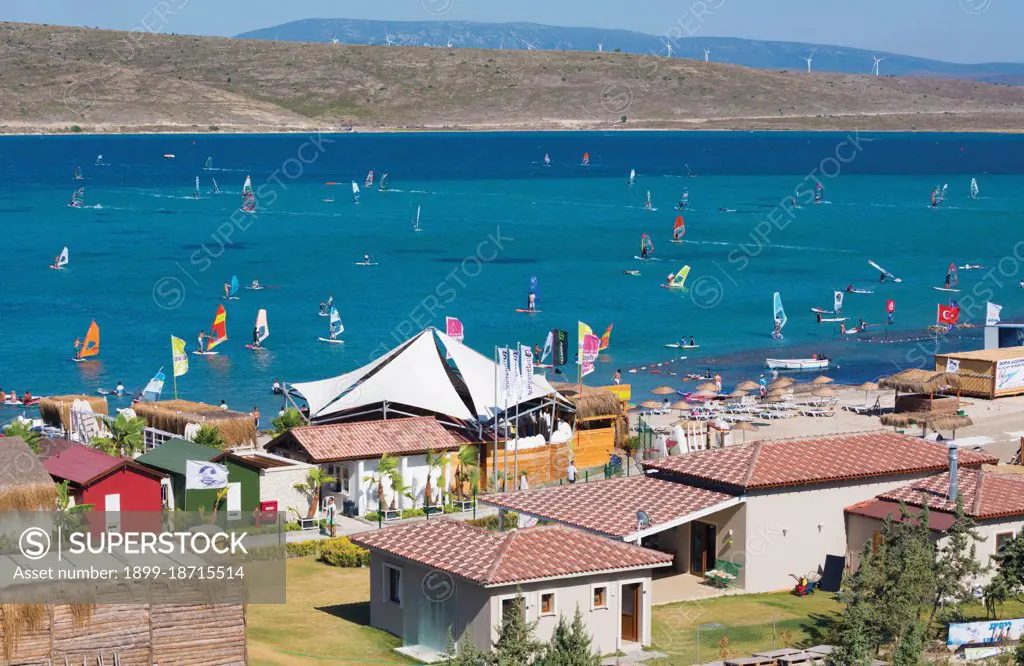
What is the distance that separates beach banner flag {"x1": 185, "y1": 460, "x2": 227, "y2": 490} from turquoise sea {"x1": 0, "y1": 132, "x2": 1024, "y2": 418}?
78.3 feet

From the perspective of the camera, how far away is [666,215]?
149500mm

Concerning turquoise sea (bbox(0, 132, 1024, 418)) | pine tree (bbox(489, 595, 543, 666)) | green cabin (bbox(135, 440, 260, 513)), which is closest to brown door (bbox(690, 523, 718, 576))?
green cabin (bbox(135, 440, 260, 513))

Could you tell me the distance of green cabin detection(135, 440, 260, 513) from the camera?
124ft

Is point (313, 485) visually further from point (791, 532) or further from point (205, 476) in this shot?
point (791, 532)

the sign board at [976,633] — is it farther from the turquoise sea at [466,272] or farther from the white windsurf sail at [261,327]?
the white windsurf sail at [261,327]

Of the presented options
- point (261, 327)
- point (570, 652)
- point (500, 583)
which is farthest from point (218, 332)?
point (570, 652)

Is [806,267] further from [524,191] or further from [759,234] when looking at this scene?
[524,191]

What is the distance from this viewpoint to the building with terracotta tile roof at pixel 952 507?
32219 mm

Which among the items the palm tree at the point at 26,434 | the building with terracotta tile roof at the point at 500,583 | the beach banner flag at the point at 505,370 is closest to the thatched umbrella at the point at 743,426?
the beach banner flag at the point at 505,370

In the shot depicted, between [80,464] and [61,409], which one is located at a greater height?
[80,464]

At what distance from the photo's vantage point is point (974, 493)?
33344mm

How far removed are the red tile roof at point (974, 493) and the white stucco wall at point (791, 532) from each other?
1.11 m

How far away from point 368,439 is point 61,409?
42.4 ft

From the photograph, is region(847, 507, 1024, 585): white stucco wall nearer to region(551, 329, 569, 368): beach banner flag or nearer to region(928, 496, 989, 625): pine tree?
region(928, 496, 989, 625): pine tree
